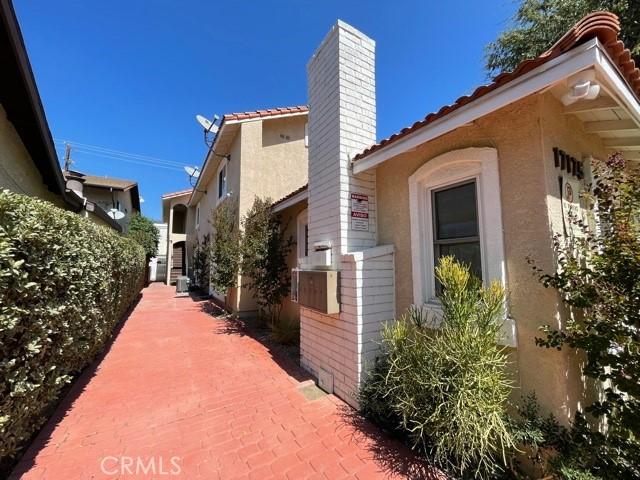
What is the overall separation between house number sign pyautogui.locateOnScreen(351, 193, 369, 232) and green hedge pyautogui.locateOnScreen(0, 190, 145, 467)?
416 cm

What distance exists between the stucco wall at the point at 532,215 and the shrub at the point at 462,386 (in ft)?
0.94

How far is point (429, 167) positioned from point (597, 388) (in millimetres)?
3294

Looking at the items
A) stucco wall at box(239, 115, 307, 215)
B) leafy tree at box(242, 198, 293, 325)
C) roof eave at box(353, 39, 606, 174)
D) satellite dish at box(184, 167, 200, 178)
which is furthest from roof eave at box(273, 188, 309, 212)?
satellite dish at box(184, 167, 200, 178)

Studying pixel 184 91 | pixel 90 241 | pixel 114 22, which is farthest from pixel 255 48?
pixel 90 241

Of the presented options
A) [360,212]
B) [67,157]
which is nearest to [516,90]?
[360,212]

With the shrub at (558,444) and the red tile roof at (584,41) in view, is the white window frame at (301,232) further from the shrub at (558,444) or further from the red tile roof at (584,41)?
the shrub at (558,444)

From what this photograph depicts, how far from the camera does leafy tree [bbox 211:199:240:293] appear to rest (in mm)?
9398

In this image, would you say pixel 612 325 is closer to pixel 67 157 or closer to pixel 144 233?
pixel 144 233

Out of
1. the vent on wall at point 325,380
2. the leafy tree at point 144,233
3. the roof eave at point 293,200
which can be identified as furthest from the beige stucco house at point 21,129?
the leafy tree at point 144,233

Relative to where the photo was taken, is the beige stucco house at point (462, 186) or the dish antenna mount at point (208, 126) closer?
the beige stucco house at point (462, 186)

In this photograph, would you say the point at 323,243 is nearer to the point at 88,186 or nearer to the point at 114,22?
the point at 114,22

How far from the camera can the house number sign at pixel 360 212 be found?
4914mm

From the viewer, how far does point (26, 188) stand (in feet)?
21.5

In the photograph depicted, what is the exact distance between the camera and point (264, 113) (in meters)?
11.0
